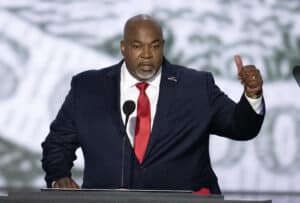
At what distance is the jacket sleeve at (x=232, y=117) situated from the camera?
10.8 ft

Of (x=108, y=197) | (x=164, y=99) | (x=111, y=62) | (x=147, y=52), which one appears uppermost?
(x=111, y=62)

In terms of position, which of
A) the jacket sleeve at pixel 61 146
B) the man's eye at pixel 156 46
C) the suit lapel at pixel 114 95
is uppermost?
the man's eye at pixel 156 46

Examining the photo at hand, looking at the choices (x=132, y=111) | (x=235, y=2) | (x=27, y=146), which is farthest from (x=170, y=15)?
(x=132, y=111)

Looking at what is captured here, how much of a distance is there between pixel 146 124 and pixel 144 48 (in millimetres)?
283

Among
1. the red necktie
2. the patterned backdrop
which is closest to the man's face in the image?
the red necktie

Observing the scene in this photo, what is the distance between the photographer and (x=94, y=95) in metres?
3.58

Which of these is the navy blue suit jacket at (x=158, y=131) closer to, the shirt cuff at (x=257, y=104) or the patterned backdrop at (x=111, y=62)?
the shirt cuff at (x=257, y=104)

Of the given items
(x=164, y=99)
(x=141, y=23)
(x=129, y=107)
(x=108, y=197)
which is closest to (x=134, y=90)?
(x=164, y=99)

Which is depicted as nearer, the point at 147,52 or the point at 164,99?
the point at 147,52

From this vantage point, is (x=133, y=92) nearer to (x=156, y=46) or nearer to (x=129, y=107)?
(x=156, y=46)

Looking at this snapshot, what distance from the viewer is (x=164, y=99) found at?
347 centimetres

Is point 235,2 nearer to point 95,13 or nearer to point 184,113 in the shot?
point 95,13

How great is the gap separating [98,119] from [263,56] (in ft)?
6.42

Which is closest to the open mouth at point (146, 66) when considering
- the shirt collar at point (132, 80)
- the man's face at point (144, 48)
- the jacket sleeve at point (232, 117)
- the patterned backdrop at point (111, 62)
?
the man's face at point (144, 48)
